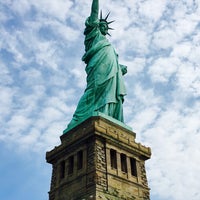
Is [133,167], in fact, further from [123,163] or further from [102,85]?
[102,85]

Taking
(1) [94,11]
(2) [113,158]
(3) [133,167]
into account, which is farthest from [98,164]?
(1) [94,11]

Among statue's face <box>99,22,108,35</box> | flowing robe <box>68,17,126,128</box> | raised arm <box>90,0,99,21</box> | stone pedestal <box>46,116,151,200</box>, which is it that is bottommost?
stone pedestal <box>46,116,151,200</box>

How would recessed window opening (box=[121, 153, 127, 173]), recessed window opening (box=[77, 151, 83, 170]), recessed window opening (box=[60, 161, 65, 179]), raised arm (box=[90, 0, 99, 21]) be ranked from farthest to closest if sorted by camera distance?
raised arm (box=[90, 0, 99, 21]), recessed window opening (box=[60, 161, 65, 179]), recessed window opening (box=[121, 153, 127, 173]), recessed window opening (box=[77, 151, 83, 170])

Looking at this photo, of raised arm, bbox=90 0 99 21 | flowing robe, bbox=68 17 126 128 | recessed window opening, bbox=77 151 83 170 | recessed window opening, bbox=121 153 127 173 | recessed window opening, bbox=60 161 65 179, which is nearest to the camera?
recessed window opening, bbox=77 151 83 170

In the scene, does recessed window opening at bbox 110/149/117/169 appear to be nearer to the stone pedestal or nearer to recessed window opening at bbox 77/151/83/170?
the stone pedestal

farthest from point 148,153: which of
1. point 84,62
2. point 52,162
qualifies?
point 84,62

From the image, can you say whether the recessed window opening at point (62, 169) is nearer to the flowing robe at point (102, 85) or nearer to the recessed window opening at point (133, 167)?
the flowing robe at point (102, 85)

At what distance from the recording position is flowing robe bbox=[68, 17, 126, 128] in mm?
31631

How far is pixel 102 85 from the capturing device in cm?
3256

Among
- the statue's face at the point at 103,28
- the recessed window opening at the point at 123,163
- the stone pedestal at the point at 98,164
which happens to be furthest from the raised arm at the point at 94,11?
the recessed window opening at the point at 123,163

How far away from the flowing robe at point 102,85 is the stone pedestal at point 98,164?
1630mm

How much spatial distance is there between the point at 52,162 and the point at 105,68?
9051 mm

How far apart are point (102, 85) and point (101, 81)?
0.38 metres

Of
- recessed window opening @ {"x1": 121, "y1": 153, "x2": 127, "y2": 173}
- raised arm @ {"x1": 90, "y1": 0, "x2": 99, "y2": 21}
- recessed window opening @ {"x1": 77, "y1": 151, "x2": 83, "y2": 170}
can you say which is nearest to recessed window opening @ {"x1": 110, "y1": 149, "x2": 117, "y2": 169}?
recessed window opening @ {"x1": 121, "y1": 153, "x2": 127, "y2": 173}
